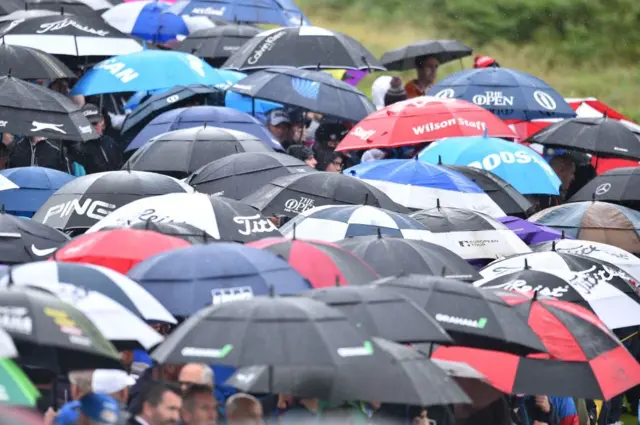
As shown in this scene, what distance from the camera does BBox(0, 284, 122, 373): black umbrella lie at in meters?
9.21

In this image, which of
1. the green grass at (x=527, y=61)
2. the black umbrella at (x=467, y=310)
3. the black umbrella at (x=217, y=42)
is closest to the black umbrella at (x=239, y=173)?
the black umbrella at (x=467, y=310)

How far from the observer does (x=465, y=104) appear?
2020cm

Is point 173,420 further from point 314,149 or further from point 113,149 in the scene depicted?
point 314,149

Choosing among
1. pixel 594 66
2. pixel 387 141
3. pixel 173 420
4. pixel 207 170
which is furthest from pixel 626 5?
pixel 173 420

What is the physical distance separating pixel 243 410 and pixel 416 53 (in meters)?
15.6

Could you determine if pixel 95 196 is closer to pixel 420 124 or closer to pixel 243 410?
pixel 243 410

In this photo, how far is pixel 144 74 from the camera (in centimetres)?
2020

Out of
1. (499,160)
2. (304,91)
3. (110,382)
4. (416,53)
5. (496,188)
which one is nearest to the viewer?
(110,382)

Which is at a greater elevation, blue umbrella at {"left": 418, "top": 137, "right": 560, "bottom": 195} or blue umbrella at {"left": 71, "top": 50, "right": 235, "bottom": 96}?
blue umbrella at {"left": 71, "top": 50, "right": 235, "bottom": 96}

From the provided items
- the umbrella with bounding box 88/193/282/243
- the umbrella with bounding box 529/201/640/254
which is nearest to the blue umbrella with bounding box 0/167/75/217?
the umbrella with bounding box 88/193/282/243

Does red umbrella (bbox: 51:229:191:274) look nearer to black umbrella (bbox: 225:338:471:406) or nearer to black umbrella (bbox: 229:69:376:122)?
black umbrella (bbox: 225:338:471:406)

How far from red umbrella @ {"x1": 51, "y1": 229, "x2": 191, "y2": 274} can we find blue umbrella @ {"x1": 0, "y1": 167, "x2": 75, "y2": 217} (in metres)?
3.89

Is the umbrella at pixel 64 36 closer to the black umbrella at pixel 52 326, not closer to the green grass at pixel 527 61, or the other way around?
the black umbrella at pixel 52 326

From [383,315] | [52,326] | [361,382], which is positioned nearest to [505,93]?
[383,315]
